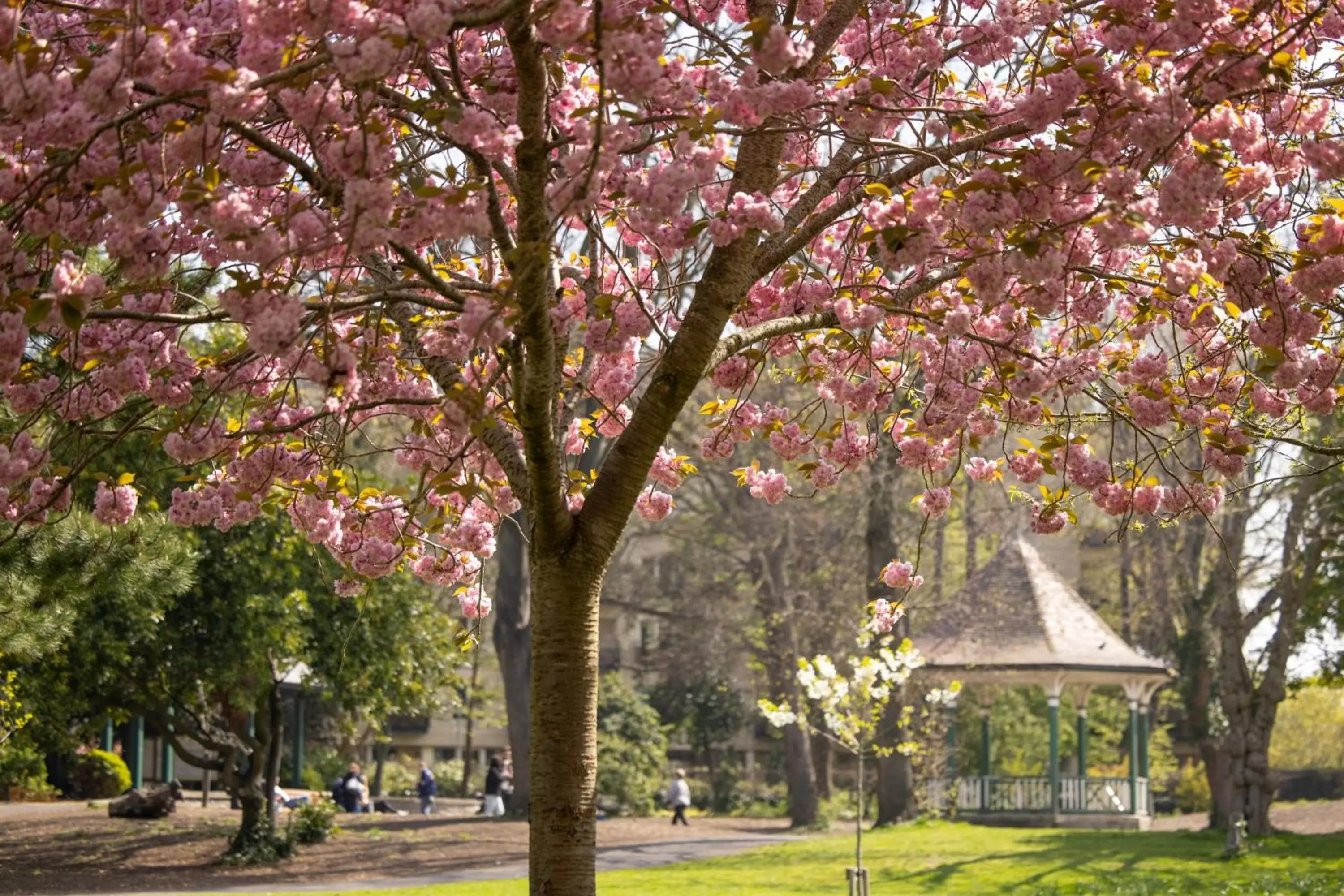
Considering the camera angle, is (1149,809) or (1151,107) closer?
(1151,107)

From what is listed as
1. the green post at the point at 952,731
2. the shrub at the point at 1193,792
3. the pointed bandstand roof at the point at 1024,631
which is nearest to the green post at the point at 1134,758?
the pointed bandstand roof at the point at 1024,631

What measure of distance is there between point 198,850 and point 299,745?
12563 mm

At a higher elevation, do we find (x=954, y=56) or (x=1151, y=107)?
(x=954, y=56)

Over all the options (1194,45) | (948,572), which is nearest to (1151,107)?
(1194,45)

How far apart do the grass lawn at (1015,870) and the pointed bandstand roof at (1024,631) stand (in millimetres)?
3766

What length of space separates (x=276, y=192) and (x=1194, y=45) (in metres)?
3.56

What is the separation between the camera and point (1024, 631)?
26.8m

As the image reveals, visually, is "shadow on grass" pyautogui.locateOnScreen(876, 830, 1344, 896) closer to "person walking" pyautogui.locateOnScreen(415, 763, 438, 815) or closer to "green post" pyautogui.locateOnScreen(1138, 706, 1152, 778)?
"green post" pyautogui.locateOnScreen(1138, 706, 1152, 778)

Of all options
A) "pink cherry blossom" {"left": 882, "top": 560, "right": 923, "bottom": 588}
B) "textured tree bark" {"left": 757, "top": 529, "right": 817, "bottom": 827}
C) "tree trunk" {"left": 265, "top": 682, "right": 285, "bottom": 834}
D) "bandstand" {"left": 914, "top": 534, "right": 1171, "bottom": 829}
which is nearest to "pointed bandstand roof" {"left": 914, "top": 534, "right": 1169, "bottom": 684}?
"bandstand" {"left": 914, "top": 534, "right": 1171, "bottom": 829}

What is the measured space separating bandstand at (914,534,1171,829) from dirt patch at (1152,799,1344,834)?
4.70 ft

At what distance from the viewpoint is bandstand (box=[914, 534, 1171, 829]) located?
25938 millimetres

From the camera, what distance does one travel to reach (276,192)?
6.01 m

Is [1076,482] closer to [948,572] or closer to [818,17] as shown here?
[818,17]

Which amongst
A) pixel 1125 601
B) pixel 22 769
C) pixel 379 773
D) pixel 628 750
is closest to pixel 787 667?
pixel 628 750
